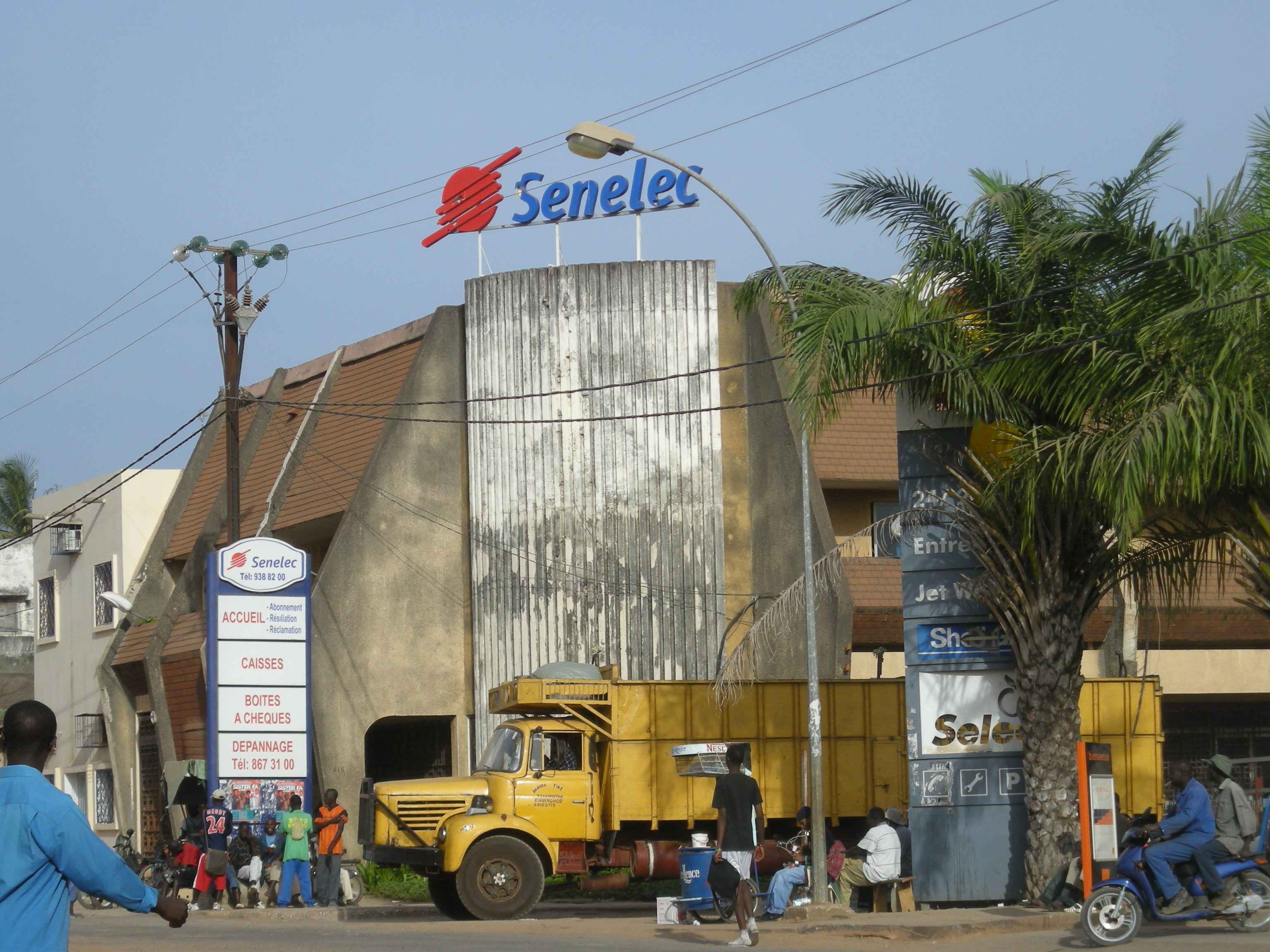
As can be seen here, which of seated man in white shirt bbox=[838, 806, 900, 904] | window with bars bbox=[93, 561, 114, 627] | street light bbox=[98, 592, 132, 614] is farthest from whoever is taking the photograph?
window with bars bbox=[93, 561, 114, 627]

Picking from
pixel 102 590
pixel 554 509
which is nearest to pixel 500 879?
pixel 554 509

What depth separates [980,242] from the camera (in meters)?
16.2

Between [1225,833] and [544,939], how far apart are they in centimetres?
638

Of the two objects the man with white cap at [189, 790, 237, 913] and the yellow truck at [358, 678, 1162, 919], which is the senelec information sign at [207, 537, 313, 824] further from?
the yellow truck at [358, 678, 1162, 919]

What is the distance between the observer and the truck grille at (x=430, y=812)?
62.9 feet

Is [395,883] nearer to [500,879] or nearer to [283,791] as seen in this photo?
[283,791]

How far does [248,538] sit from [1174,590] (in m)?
16.1

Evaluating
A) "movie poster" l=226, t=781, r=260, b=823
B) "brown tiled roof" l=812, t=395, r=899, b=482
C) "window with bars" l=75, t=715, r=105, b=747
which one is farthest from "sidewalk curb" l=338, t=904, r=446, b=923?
"window with bars" l=75, t=715, r=105, b=747

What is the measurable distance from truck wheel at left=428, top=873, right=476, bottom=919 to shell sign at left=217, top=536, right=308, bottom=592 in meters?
8.23

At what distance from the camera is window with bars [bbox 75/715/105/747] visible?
3409cm

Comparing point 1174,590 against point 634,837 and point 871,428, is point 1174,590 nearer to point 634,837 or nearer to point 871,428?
point 634,837

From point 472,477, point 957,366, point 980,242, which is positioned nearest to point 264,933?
point 957,366

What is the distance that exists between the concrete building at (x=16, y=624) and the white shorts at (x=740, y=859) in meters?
36.7

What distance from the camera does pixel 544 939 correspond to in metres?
15.2
